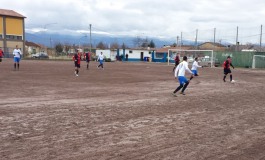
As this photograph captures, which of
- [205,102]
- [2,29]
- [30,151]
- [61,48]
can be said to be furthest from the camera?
[61,48]

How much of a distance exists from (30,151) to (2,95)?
6.72 meters

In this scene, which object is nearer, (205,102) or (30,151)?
(30,151)

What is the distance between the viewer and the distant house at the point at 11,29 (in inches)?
2694

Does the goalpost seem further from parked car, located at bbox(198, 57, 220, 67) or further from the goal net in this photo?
the goal net

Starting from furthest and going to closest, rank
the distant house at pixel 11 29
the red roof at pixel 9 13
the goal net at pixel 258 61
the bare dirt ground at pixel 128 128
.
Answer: the red roof at pixel 9 13, the distant house at pixel 11 29, the goal net at pixel 258 61, the bare dirt ground at pixel 128 128

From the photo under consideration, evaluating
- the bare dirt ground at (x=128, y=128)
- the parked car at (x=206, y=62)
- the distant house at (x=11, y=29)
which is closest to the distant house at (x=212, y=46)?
the parked car at (x=206, y=62)

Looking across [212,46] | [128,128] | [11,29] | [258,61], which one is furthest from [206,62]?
[11,29]

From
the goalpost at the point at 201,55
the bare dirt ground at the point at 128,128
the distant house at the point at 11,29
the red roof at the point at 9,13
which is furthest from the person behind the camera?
the red roof at the point at 9,13

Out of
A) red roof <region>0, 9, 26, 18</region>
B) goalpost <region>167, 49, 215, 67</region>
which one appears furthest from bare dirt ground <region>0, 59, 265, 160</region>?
red roof <region>0, 9, 26, 18</region>

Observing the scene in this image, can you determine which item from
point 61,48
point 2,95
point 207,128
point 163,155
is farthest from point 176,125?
point 61,48

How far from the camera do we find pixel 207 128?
730 centimetres

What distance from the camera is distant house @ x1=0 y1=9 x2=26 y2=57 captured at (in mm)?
68438

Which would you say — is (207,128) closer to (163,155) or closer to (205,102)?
(163,155)

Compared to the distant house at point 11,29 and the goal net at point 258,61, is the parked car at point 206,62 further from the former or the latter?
the distant house at point 11,29
